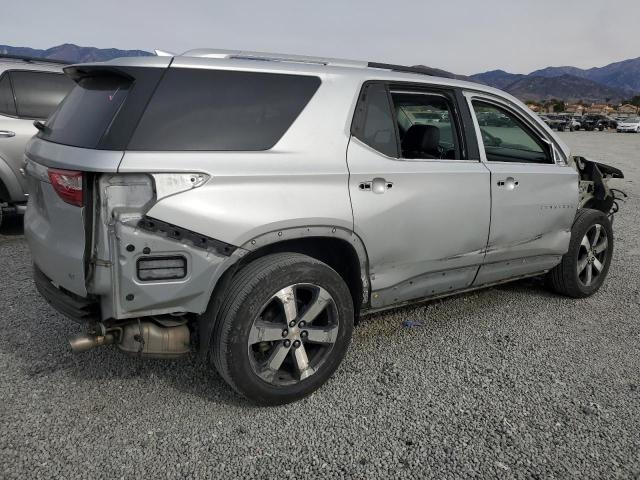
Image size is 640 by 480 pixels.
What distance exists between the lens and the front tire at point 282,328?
2.51m

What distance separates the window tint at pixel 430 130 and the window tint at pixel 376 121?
286 millimetres

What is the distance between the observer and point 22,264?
16.5ft

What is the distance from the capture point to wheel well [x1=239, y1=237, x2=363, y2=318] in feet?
8.96

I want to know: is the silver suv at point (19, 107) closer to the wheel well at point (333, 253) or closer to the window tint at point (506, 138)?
the wheel well at point (333, 253)

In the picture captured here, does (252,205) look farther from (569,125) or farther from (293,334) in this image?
(569,125)

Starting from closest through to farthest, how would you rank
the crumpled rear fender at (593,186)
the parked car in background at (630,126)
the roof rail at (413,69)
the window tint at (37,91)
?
the roof rail at (413,69) < the crumpled rear fender at (593,186) < the window tint at (37,91) < the parked car in background at (630,126)

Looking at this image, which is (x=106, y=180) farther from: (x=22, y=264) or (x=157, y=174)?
(x=22, y=264)

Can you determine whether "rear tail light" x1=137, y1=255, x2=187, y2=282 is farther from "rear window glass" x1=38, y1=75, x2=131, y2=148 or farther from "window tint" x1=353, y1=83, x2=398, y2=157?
"window tint" x1=353, y1=83, x2=398, y2=157

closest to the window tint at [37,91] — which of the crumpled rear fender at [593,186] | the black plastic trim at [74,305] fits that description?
the black plastic trim at [74,305]

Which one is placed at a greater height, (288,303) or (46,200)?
(46,200)

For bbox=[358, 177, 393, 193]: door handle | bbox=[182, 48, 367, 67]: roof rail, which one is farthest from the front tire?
bbox=[182, 48, 367, 67]: roof rail

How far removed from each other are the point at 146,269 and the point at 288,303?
0.74 meters

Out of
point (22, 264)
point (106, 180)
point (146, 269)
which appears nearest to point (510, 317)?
point (146, 269)

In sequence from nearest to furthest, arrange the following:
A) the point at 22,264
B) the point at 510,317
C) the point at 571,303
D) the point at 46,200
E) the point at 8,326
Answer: the point at 46,200, the point at 8,326, the point at 510,317, the point at 571,303, the point at 22,264
